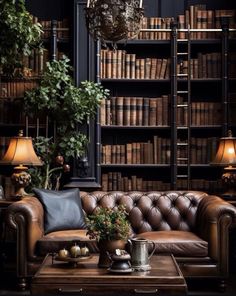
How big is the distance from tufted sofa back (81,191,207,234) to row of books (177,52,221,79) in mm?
1672

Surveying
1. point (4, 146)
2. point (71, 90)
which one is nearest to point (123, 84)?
point (71, 90)

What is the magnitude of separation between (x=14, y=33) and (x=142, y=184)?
89.3 inches

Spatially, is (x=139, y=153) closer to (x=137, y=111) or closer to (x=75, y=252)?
(x=137, y=111)

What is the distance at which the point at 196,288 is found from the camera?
18.7 ft

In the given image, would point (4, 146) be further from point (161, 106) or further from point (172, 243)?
point (172, 243)

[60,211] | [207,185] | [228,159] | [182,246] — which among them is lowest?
[182,246]

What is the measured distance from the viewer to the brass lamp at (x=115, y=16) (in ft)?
15.9

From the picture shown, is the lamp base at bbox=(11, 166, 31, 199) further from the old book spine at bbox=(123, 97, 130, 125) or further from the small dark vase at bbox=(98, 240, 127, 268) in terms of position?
the small dark vase at bbox=(98, 240, 127, 268)

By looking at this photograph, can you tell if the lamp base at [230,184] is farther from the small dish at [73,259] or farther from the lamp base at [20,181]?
the small dish at [73,259]

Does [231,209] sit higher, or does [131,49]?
[131,49]

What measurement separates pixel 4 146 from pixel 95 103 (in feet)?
3.98

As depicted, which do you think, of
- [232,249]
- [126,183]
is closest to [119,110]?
[126,183]

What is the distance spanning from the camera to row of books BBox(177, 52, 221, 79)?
7312 mm

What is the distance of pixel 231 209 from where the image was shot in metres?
5.55
